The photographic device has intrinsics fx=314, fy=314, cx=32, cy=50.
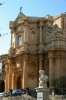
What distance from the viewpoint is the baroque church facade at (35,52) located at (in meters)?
45.0

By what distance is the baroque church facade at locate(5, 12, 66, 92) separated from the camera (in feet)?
148

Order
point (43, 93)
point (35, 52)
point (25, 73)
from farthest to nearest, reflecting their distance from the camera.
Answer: point (35, 52) → point (25, 73) → point (43, 93)

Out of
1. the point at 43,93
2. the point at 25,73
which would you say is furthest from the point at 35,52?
the point at 43,93

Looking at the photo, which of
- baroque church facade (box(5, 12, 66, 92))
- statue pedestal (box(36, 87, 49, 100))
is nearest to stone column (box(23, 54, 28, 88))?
baroque church facade (box(5, 12, 66, 92))

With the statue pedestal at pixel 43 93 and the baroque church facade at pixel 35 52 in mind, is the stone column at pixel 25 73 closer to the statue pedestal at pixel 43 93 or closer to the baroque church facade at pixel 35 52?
the baroque church facade at pixel 35 52

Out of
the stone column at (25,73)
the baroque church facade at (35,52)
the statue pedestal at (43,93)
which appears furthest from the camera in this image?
the stone column at (25,73)

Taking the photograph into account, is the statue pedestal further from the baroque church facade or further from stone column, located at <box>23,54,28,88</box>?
stone column, located at <box>23,54,28,88</box>

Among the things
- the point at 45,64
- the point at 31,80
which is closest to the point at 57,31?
the point at 45,64

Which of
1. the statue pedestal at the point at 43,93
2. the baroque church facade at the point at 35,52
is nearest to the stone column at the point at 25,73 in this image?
the baroque church facade at the point at 35,52

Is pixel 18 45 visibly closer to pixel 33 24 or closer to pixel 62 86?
pixel 33 24

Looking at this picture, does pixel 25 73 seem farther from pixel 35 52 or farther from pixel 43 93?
pixel 43 93

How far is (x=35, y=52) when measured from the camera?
157ft

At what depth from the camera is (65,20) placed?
179 feet

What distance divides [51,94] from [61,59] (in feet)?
24.9
